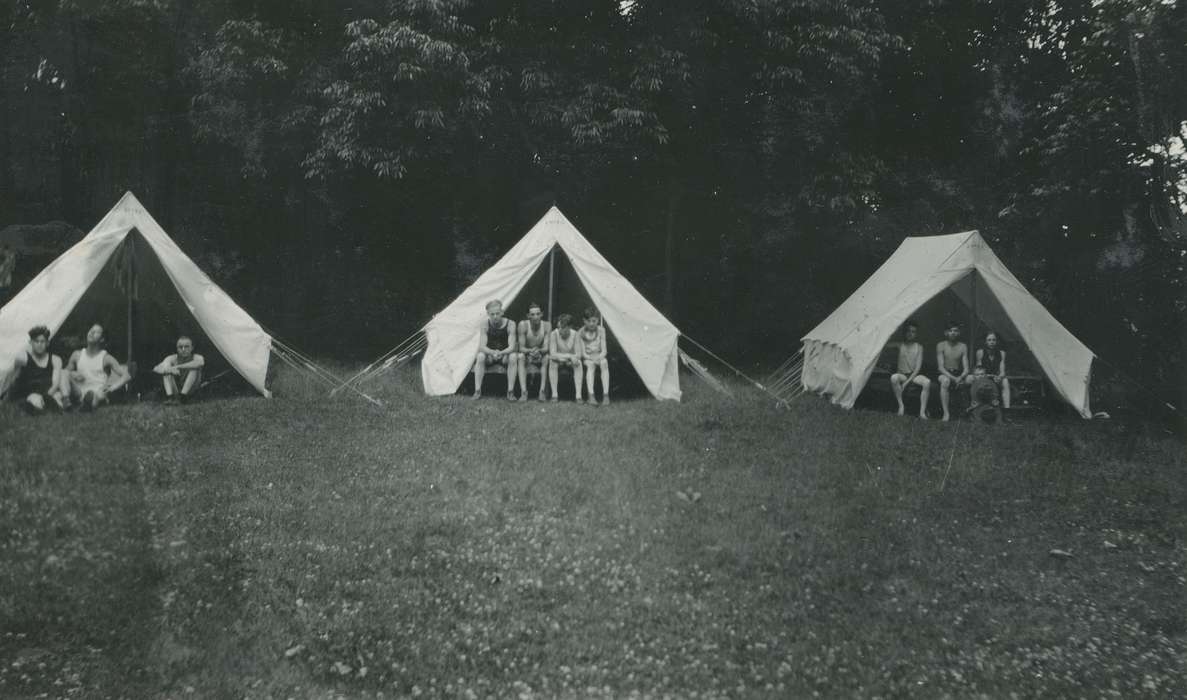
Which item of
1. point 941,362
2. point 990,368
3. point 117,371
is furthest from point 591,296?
point 117,371

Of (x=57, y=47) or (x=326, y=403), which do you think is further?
(x=57, y=47)

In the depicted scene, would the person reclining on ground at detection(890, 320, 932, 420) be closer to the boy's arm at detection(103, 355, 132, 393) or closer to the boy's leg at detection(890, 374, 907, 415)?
the boy's leg at detection(890, 374, 907, 415)

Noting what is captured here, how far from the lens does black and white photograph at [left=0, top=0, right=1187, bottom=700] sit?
4551mm

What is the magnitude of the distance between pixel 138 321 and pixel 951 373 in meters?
11.9

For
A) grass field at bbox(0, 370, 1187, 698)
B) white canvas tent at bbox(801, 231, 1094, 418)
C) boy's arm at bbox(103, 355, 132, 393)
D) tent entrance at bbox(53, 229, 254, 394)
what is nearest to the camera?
grass field at bbox(0, 370, 1187, 698)

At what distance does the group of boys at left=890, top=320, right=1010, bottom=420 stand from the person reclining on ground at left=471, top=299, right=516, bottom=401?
14.3ft

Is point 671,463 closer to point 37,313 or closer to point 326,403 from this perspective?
point 326,403

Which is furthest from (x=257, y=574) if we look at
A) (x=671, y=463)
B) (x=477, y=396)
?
(x=477, y=396)

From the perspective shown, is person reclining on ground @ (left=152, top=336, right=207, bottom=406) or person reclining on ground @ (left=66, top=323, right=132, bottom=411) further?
person reclining on ground @ (left=152, top=336, right=207, bottom=406)

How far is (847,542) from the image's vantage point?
232 inches

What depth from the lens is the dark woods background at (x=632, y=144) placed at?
13203 mm

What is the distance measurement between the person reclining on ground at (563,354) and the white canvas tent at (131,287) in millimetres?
3114

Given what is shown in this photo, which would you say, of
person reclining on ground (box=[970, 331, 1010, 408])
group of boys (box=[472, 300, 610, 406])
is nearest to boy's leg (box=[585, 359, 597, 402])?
group of boys (box=[472, 300, 610, 406])

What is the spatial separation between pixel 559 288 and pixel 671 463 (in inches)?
340
